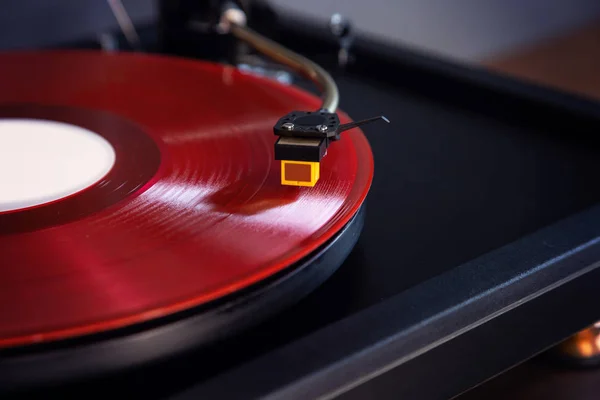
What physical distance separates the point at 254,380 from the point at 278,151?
19 cm

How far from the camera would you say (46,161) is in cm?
69

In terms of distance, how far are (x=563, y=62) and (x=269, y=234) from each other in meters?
2.24

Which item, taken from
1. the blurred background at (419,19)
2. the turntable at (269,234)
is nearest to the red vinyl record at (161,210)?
the turntable at (269,234)

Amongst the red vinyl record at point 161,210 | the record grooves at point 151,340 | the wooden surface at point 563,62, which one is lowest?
the wooden surface at point 563,62

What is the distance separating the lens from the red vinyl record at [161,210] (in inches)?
19.2

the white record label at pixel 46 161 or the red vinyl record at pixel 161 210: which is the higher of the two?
the red vinyl record at pixel 161 210

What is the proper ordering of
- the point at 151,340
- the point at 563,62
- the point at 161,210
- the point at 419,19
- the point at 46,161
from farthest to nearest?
the point at 563,62, the point at 419,19, the point at 46,161, the point at 161,210, the point at 151,340

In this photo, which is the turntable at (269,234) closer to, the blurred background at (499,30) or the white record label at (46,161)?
the white record label at (46,161)

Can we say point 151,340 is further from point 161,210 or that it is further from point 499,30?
point 499,30

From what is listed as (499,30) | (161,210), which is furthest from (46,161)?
(499,30)

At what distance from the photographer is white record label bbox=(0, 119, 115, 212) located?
2.06 feet

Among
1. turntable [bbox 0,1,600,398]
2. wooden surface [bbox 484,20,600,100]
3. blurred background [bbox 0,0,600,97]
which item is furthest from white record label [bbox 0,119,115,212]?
wooden surface [bbox 484,20,600,100]

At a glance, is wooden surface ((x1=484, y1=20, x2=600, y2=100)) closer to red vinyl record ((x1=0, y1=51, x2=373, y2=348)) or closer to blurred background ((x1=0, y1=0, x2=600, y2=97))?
blurred background ((x1=0, y1=0, x2=600, y2=97))

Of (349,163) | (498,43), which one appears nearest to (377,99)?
(349,163)
